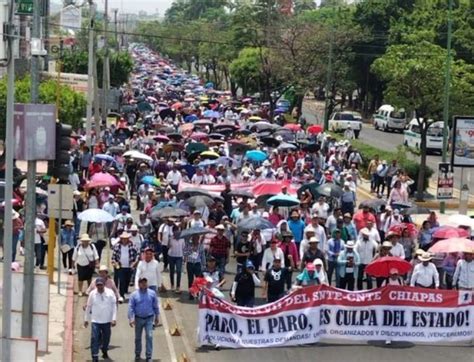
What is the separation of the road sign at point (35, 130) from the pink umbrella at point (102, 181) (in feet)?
40.1

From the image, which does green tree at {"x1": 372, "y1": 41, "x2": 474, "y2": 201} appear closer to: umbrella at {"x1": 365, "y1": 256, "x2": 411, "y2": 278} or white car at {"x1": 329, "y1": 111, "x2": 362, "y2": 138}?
umbrella at {"x1": 365, "y1": 256, "x2": 411, "y2": 278}

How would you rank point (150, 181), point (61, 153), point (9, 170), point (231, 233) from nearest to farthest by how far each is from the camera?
point (9, 170), point (61, 153), point (231, 233), point (150, 181)

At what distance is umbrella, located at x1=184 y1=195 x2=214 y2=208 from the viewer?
86.8 ft

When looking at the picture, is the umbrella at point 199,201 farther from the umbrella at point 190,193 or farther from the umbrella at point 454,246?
the umbrella at point 454,246

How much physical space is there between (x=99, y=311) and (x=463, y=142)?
62.2ft

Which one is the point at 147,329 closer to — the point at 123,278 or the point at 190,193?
the point at 123,278

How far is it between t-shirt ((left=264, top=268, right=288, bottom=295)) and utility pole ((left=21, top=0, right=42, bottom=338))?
197 inches

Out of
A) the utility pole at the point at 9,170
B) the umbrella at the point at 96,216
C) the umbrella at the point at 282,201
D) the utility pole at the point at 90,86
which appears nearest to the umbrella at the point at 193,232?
the umbrella at the point at 96,216

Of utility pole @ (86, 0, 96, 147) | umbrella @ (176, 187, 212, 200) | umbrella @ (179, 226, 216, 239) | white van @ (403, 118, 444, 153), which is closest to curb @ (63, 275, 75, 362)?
umbrella @ (179, 226, 216, 239)

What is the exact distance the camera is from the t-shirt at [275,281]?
66.2 feet

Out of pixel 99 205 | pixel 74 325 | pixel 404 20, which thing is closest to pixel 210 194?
pixel 99 205

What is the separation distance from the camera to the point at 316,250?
21.2 m

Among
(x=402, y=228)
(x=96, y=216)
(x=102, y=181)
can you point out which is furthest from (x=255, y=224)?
(x=102, y=181)

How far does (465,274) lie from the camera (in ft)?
67.8
